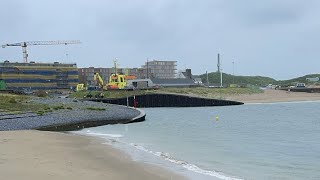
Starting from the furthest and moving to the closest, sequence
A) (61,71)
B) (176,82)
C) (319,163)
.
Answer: (61,71), (176,82), (319,163)

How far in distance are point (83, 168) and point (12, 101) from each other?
36727mm

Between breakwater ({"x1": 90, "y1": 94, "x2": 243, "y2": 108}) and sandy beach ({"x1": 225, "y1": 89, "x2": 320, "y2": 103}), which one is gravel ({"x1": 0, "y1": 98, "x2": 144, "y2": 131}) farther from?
sandy beach ({"x1": 225, "y1": 89, "x2": 320, "y2": 103})

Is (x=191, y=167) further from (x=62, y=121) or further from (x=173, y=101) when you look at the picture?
(x=173, y=101)

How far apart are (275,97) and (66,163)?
108057 millimetres

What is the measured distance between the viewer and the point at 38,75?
16850cm

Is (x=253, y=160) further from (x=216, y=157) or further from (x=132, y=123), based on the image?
(x=132, y=123)

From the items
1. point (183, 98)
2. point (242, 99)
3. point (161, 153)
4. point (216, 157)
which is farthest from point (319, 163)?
point (242, 99)

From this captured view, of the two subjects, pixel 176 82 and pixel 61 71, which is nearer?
pixel 176 82

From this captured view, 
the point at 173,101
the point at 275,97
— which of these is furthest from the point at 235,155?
the point at 275,97

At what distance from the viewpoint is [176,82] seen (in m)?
164

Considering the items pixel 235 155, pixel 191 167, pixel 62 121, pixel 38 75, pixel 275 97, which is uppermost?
pixel 38 75

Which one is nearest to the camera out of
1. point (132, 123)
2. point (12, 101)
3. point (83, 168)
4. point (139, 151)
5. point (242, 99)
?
point (83, 168)

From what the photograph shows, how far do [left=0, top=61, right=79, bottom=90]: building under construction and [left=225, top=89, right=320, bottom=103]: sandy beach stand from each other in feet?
282

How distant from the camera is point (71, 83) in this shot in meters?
178
